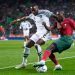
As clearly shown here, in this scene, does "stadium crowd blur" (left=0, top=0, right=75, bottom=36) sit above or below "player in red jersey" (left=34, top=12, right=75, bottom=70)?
below

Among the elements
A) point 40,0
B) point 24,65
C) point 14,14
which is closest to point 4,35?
point 14,14

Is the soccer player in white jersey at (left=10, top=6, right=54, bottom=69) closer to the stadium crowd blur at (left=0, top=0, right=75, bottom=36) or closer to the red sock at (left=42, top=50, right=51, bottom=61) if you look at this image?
the red sock at (left=42, top=50, right=51, bottom=61)

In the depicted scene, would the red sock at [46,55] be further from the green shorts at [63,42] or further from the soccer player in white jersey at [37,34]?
the soccer player in white jersey at [37,34]

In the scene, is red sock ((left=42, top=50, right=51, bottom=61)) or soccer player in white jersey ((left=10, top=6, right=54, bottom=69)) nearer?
red sock ((left=42, top=50, right=51, bottom=61))

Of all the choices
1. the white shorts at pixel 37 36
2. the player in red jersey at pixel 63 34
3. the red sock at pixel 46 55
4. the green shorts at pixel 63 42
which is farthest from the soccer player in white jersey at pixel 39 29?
the red sock at pixel 46 55

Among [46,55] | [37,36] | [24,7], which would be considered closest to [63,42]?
[46,55]

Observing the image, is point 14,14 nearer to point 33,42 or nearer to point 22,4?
point 22,4

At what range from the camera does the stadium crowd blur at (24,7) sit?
49312mm

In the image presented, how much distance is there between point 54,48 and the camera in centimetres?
1310

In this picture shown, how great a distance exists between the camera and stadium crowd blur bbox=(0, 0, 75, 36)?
4931cm

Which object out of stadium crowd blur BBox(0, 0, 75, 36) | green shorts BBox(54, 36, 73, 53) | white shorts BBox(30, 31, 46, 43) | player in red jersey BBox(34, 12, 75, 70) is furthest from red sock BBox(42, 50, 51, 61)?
stadium crowd blur BBox(0, 0, 75, 36)

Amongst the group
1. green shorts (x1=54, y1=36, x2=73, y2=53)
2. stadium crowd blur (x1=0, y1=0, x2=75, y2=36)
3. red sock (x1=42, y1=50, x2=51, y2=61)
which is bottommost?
stadium crowd blur (x1=0, y1=0, x2=75, y2=36)

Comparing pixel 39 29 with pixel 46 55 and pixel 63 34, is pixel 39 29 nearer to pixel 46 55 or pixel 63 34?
pixel 63 34

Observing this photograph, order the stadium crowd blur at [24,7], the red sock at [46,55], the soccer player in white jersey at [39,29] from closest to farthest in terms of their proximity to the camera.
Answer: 1. the red sock at [46,55]
2. the soccer player in white jersey at [39,29]
3. the stadium crowd blur at [24,7]
